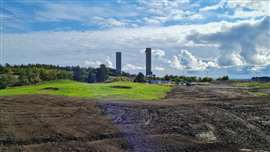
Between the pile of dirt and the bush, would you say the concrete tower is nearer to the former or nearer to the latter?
the bush

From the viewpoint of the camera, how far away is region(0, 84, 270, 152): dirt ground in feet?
40.5

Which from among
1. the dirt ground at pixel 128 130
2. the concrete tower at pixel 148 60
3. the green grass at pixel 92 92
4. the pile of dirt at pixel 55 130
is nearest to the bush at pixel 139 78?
the concrete tower at pixel 148 60

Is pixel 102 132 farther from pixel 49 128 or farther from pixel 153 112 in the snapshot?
pixel 153 112

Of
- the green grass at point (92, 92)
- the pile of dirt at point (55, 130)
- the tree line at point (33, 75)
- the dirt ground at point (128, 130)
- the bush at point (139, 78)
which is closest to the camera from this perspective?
the pile of dirt at point (55, 130)

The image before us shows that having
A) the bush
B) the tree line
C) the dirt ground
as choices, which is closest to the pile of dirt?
the dirt ground

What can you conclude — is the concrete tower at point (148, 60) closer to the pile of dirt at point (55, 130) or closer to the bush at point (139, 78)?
the bush at point (139, 78)

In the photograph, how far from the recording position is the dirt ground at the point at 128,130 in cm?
1234

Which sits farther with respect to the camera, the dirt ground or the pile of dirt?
the dirt ground

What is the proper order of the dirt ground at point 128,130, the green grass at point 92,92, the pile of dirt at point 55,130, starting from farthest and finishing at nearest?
the green grass at point 92,92 → the dirt ground at point 128,130 → the pile of dirt at point 55,130

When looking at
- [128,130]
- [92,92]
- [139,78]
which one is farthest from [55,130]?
[139,78]

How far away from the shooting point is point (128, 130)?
14859mm

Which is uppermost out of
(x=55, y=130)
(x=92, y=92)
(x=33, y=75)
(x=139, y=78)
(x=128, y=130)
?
(x=33, y=75)

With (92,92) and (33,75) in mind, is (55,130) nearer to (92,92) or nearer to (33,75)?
(92,92)

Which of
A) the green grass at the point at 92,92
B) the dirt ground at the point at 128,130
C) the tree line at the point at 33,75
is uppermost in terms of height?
the tree line at the point at 33,75
